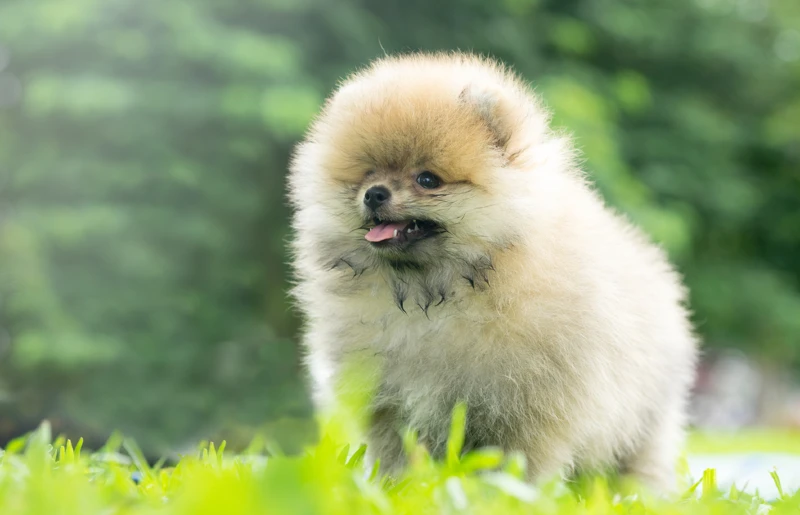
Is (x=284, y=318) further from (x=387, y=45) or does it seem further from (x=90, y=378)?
(x=387, y=45)

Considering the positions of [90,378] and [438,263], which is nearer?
[438,263]

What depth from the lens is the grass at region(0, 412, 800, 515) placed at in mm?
1401

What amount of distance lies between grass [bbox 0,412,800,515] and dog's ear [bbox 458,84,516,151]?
0.99 metres

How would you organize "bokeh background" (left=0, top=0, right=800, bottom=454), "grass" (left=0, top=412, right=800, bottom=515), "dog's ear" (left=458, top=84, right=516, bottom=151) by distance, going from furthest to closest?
"bokeh background" (left=0, top=0, right=800, bottom=454) < "dog's ear" (left=458, top=84, right=516, bottom=151) < "grass" (left=0, top=412, right=800, bottom=515)

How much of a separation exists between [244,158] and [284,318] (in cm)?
166

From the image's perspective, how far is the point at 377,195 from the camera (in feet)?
7.89

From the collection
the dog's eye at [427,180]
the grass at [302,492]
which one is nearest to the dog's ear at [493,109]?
the dog's eye at [427,180]

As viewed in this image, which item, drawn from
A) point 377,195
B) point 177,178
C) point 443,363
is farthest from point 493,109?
point 177,178

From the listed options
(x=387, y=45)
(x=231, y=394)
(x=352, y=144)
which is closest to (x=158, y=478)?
(x=352, y=144)

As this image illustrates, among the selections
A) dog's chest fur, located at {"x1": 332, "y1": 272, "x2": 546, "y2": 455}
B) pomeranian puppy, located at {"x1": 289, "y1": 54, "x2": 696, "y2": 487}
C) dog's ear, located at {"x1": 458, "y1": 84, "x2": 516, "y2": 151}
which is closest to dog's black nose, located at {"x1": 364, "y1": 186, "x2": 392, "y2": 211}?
pomeranian puppy, located at {"x1": 289, "y1": 54, "x2": 696, "y2": 487}

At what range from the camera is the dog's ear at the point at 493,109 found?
252cm

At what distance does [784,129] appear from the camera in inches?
419

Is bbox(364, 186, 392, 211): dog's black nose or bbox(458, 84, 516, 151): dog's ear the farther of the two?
bbox(458, 84, 516, 151): dog's ear

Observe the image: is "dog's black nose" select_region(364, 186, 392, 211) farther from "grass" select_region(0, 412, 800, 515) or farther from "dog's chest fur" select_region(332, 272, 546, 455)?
"grass" select_region(0, 412, 800, 515)
